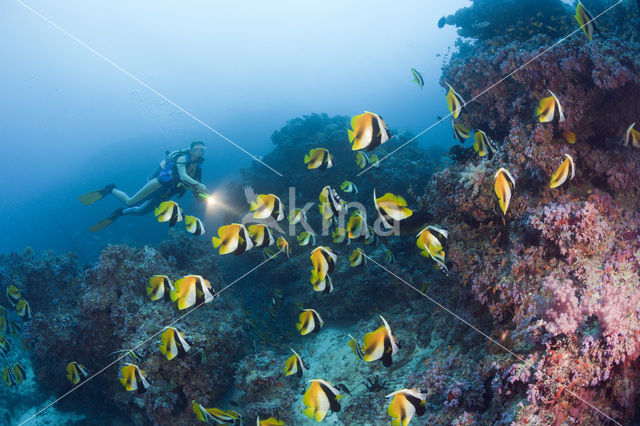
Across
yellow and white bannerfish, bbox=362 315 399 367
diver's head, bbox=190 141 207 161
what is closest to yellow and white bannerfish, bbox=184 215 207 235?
yellow and white bannerfish, bbox=362 315 399 367

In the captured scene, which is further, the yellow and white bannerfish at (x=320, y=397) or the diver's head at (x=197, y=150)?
the diver's head at (x=197, y=150)

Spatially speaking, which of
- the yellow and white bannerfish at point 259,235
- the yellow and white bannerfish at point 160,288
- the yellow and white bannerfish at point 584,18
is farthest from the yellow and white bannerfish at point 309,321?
the yellow and white bannerfish at point 584,18

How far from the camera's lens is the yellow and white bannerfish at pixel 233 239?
3398 millimetres

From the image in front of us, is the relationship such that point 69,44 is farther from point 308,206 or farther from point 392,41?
point 308,206

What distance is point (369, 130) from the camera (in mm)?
2891

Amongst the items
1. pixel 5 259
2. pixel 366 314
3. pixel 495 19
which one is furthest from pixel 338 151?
pixel 5 259

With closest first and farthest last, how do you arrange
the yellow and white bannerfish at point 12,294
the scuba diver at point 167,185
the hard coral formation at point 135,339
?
the hard coral formation at point 135,339, the yellow and white bannerfish at point 12,294, the scuba diver at point 167,185

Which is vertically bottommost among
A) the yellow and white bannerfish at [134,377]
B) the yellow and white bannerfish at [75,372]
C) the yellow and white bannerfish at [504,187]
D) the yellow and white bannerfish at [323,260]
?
the yellow and white bannerfish at [75,372]

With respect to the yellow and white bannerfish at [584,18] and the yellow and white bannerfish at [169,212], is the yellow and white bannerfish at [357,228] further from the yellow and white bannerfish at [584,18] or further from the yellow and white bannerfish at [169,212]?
the yellow and white bannerfish at [584,18]

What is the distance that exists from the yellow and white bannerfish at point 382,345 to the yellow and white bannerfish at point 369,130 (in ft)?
5.58

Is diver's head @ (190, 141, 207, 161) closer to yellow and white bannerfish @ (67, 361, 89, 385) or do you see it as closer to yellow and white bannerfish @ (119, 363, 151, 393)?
yellow and white bannerfish @ (67, 361, 89, 385)

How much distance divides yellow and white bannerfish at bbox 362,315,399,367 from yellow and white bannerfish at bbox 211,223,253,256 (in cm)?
165

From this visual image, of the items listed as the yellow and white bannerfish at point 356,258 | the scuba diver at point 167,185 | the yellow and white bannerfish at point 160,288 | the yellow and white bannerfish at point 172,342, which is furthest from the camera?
the scuba diver at point 167,185

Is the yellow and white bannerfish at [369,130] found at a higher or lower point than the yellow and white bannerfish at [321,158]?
higher
